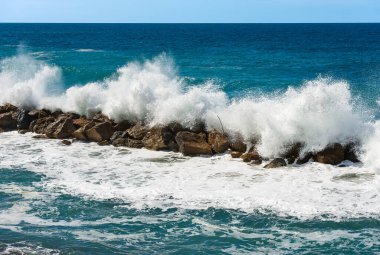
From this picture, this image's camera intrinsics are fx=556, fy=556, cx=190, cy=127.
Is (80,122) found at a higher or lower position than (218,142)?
higher

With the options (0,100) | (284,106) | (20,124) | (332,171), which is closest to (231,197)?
(332,171)

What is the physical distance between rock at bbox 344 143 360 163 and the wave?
0.16 m

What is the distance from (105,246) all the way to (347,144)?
23.2ft

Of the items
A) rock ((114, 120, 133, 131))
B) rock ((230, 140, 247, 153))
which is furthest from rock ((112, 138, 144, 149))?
rock ((230, 140, 247, 153))

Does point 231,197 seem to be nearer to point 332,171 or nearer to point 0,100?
point 332,171

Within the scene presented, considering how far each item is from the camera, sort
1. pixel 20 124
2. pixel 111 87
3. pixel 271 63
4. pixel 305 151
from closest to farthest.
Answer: pixel 305 151
pixel 20 124
pixel 111 87
pixel 271 63

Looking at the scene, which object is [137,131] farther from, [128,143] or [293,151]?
[293,151]

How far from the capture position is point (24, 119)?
17.3 metres

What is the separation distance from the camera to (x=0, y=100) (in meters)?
20.1

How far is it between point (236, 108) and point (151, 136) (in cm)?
245

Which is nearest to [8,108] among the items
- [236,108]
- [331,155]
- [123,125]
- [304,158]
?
[123,125]

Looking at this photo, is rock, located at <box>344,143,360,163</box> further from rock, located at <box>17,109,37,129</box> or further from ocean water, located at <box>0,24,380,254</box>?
rock, located at <box>17,109,37,129</box>

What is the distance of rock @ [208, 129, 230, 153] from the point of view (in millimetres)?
13656

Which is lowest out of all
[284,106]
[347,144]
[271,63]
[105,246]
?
[105,246]
